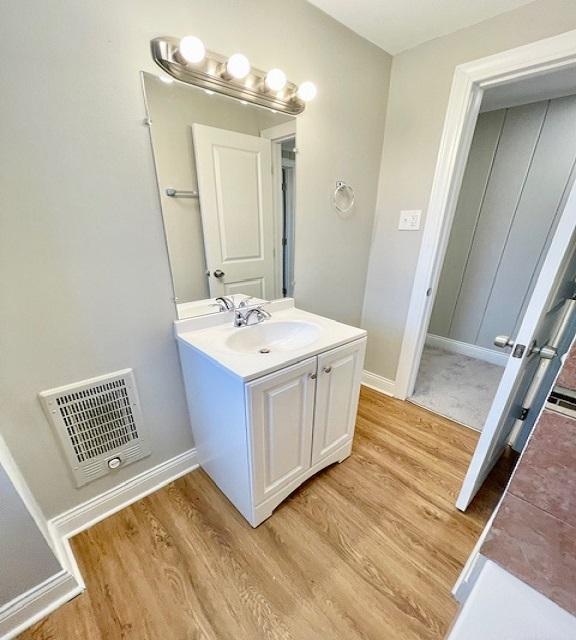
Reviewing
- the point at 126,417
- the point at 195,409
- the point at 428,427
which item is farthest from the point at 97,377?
the point at 428,427

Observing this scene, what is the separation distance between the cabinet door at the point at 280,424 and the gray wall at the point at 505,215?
2.46 metres

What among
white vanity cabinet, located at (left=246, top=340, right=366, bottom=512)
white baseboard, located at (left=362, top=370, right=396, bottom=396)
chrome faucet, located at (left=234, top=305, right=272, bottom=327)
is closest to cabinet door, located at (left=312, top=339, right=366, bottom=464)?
white vanity cabinet, located at (left=246, top=340, right=366, bottom=512)

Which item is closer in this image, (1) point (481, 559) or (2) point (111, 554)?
(1) point (481, 559)

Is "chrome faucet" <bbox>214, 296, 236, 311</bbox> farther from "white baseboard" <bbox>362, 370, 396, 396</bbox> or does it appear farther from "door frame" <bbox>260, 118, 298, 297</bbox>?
"white baseboard" <bbox>362, 370, 396, 396</bbox>

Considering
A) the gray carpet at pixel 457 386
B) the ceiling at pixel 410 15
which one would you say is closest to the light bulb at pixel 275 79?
the ceiling at pixel 410 15

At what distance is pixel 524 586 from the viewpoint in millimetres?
A: 677

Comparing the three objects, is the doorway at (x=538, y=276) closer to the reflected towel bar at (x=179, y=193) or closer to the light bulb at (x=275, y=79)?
the light bulb at (x=275, y=79)

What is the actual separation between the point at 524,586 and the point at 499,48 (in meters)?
2.19

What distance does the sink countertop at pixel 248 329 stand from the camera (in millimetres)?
1041

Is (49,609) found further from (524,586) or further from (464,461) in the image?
(464,461)

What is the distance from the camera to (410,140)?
5.84 ft

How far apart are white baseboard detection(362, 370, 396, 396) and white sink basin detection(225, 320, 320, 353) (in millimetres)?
1157

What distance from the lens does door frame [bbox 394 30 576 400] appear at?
1.30 metres

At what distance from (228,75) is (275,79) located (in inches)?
8.2
